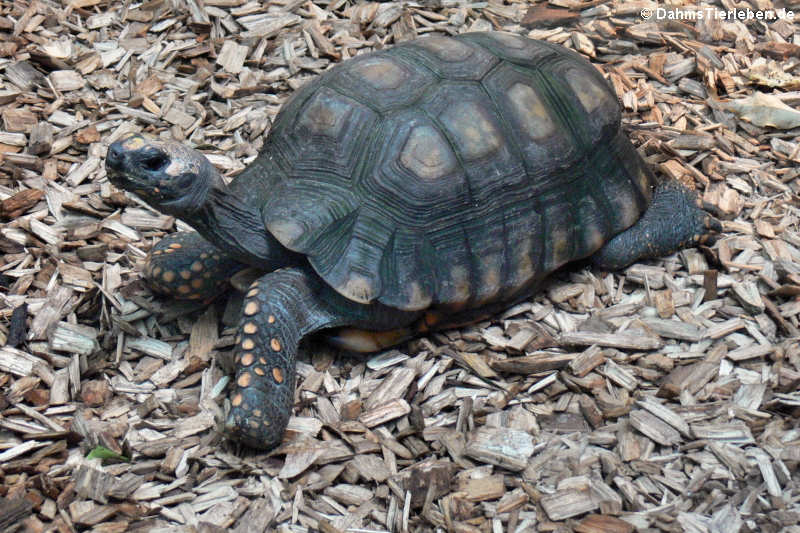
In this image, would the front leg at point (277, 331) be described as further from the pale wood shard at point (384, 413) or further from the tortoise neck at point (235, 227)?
the pale wood shard at point (384, 413)

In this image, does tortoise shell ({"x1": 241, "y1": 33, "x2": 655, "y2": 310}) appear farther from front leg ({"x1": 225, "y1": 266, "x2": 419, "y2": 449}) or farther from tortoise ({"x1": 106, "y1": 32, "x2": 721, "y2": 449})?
front leg ({"x1": 225, "y1": 266, "x2": 419, "y2": 449})

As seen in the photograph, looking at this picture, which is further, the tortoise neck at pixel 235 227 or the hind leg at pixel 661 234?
the hind leg at pixel 661 234

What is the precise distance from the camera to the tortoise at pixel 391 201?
12.8ft

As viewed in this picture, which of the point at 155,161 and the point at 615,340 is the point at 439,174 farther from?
the point at 155,161

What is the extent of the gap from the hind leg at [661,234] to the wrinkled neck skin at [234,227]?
5.94ft

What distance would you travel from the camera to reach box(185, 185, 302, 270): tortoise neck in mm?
4039

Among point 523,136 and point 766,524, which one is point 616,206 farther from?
point 766,524

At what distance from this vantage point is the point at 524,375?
4.15 m

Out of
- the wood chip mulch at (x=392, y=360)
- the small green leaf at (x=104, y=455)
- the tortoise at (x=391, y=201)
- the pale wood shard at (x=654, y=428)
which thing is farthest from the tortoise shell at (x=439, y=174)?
the small green leaf at (x=104, y=455)

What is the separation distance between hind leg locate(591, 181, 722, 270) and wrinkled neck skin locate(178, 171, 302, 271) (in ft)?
5.94

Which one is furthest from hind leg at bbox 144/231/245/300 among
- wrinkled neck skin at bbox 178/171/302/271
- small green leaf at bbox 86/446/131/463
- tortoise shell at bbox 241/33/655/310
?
small green leaf at bbox 86/446/131/463

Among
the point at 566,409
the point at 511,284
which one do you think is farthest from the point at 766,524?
the point at 511,284

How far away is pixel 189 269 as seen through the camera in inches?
171

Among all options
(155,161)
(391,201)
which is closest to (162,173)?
(155,161)
